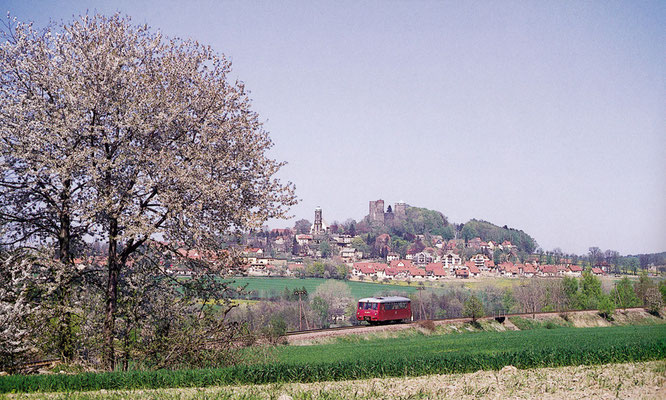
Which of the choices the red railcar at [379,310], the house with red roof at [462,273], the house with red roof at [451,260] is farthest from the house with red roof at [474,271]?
the red railcar at [379,310]

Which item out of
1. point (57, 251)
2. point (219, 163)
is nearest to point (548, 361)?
point (219, 163)

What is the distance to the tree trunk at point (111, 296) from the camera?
50.8 feet

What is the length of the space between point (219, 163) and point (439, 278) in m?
136

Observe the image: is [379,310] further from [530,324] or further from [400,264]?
[400,264]

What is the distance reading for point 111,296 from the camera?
1622 centimetres

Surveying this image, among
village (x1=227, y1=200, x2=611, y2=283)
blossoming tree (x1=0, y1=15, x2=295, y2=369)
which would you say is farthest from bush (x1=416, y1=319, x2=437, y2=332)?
village (x1=227, y1=200, x2=611, y2=283)

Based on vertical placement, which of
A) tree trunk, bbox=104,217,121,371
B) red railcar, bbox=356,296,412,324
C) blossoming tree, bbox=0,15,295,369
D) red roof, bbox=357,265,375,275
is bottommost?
red roof, bbox=357,265,375,275

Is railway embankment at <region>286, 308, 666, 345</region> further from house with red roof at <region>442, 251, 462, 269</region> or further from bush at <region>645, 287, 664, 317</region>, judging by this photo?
house with red roof at <region>442, 251, 462, 269</region>

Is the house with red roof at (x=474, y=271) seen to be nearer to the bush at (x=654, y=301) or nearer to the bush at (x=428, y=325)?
the bush at (x=654, y=301)

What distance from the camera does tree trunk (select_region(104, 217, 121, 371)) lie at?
50.8 feet

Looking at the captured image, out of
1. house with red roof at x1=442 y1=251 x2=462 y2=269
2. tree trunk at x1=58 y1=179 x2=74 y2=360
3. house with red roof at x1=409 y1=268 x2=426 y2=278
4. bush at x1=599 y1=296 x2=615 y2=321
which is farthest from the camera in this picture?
house with red roof at x1=442 y1=251 x2=462 y2=269

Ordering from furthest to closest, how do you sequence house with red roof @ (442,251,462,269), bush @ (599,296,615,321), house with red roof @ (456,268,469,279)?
house with red roof @ (442,251,462,269) → house with red roof @ (456,268,469,279) → bush @ (599,296,615,321)

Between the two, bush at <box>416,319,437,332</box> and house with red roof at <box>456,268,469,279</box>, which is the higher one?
bush at <box>416,319,437,332</box>

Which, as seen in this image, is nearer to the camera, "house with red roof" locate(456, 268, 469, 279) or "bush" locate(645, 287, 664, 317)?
"bush" locate(645, 287, 664, 317)
